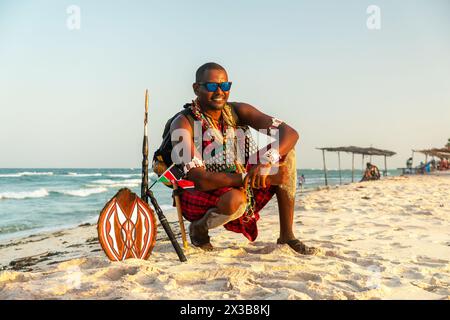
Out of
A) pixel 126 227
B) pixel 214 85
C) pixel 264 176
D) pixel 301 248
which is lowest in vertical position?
pixel 301 248

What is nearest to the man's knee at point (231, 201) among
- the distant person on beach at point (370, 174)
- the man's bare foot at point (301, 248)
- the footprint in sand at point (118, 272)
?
the man's bare foot at point (301, 248)

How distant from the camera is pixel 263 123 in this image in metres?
3.63

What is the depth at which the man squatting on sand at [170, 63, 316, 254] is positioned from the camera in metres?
3.27

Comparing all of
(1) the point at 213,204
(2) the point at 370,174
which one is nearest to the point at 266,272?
(1) the point at 213,204

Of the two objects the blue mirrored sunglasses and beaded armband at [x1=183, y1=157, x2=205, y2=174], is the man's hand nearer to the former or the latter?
beaded armband at [x1=183, y1=157, x2=205, y2=174]

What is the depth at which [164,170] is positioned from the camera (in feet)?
11.6

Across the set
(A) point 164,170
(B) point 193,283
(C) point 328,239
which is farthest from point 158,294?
(C) point 328,239

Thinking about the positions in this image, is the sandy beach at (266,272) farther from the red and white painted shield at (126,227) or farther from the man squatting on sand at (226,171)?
the man squatting on sand at (226,171)

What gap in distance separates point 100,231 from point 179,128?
997 mm

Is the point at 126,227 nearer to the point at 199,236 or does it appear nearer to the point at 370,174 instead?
the point at 199,236

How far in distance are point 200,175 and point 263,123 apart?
80 centimetres

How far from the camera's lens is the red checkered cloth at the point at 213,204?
3.53 metres
